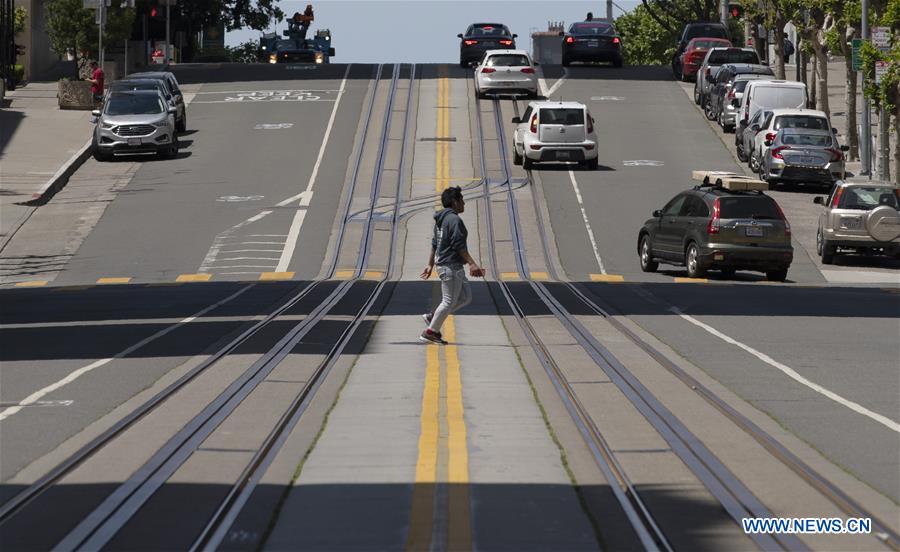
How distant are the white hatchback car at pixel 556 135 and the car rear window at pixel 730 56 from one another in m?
14.9

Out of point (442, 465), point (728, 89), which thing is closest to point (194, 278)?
point (442, 465)

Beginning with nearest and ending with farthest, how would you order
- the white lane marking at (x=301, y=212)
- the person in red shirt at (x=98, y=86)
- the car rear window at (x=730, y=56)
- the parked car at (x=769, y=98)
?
the white lane marking at (x=301, y=212), the parked car at (x=769, y=98), the person in red shirt at (x=98, y=86), the car rear window at (x=730, y=56)

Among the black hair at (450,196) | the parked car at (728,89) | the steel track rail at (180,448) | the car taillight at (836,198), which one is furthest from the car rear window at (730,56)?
the black hair at (450,196)

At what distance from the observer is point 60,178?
147 ft

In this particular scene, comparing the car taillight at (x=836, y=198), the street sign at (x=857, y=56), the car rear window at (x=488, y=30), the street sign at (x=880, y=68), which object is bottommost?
the car taillight at (x=836, y=198)

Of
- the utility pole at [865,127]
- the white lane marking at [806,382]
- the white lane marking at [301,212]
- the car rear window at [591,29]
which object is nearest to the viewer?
the white lane marking at [806,382]

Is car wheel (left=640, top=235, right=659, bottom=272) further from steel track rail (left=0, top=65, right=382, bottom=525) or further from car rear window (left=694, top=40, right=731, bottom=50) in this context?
car rear window (left=694, top=40, right=731, bottom=50)

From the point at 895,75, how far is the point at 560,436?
32.5 m

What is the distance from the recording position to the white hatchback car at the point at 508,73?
5759 centimetres

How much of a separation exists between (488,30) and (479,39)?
0.63m

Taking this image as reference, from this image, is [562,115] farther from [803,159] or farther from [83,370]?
[83,370]

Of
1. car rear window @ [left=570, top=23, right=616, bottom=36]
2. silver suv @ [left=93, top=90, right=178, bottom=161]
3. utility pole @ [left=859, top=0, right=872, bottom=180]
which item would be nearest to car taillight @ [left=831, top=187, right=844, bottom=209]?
utility pole @ [left=859, top=0, right=872, bottom=180]

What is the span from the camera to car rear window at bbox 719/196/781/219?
→ 2933cm

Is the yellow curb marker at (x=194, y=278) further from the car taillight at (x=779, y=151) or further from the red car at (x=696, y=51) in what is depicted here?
the red car at (x=696, y=51)
